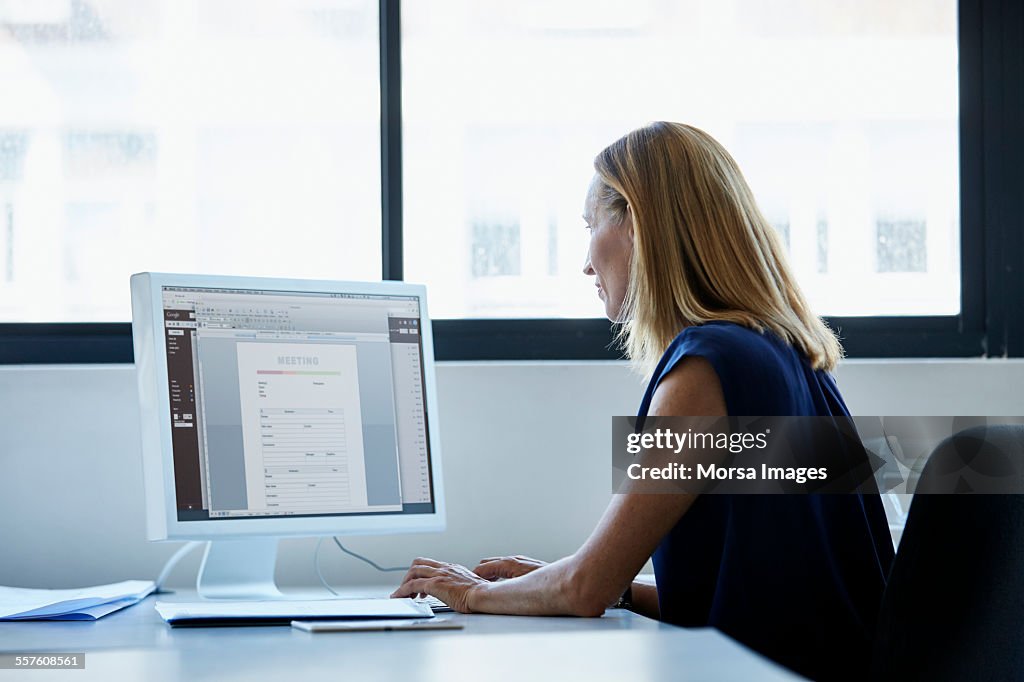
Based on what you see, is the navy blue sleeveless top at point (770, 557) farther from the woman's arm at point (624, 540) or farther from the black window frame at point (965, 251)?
the black window frame at point (965, 251)

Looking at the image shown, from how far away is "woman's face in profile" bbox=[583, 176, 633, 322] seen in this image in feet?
4.83

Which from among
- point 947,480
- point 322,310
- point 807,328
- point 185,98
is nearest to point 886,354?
point 807,328

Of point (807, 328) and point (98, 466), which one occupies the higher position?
point (807, 328)

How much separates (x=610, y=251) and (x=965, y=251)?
3.28ft

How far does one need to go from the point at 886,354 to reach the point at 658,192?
91cm

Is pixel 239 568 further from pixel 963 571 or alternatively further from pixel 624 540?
pixel 963 571

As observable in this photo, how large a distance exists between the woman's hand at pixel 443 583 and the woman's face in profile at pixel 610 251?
0.47 meters

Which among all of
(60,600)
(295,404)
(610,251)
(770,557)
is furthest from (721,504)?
(60,600)

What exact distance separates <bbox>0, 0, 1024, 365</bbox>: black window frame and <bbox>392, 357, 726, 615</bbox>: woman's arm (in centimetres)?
82

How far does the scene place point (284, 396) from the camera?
57.4 inches

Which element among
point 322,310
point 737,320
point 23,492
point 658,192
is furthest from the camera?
point 23,492

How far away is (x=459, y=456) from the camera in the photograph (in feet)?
6.33

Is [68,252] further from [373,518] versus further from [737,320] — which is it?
[737,320]

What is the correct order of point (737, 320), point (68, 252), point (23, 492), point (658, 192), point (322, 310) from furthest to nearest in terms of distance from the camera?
point (68, 252) → point (23, 492) → point (322, 310) → point (658, 192) → point (737, 320)
